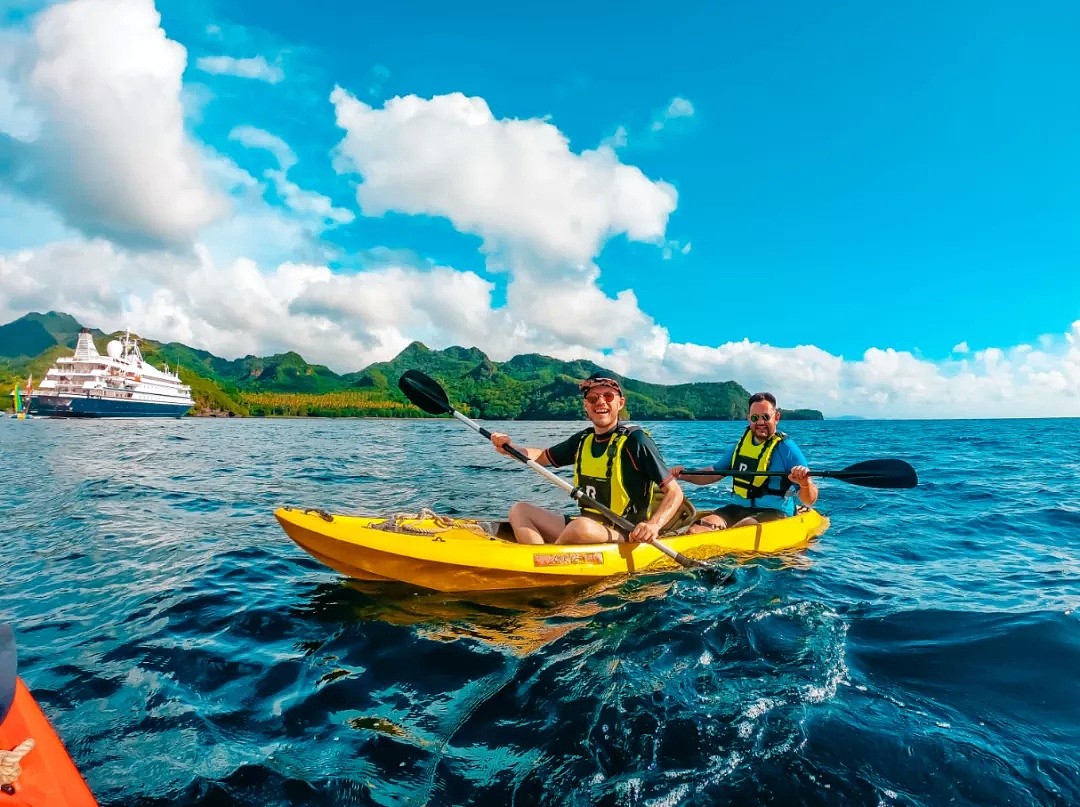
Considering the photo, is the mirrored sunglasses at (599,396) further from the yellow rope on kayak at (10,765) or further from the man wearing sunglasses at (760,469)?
the yellow rope on kayak at (10,765)

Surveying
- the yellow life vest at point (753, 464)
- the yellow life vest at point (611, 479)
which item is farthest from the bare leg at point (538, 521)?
the yellow life vest at point (753, 464)

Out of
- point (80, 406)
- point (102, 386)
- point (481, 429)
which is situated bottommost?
point (80, 406)

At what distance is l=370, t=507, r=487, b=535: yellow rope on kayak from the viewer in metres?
5.71

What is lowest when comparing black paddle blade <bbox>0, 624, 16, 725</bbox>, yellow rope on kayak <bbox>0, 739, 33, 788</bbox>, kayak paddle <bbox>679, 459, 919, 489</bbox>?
yellow rope on kayak <bbox>0, 739, 33, 788</bbox>

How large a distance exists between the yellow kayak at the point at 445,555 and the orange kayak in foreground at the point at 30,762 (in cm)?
305

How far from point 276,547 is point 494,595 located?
139 inches

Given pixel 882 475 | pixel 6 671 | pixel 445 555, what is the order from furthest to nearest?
pixel 882 475 → pixel 445 555 → pixel 6 671

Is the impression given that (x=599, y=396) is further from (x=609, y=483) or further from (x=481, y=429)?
(x=481, y=429)

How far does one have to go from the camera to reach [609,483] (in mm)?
6125

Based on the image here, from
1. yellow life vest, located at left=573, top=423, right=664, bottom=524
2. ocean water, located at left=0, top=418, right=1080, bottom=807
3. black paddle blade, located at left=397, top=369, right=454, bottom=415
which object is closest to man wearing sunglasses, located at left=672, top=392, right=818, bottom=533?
ocean water, located at left=0, top=418, right=1080, bottom=807

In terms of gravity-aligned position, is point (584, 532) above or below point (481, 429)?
below

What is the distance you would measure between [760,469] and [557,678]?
527 cm

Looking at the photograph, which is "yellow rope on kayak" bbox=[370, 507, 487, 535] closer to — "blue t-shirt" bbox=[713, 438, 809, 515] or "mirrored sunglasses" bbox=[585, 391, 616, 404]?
"mirrored sunglasses" bbox=[585, 391, 616, 404]

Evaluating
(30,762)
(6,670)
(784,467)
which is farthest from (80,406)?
(30,762)
